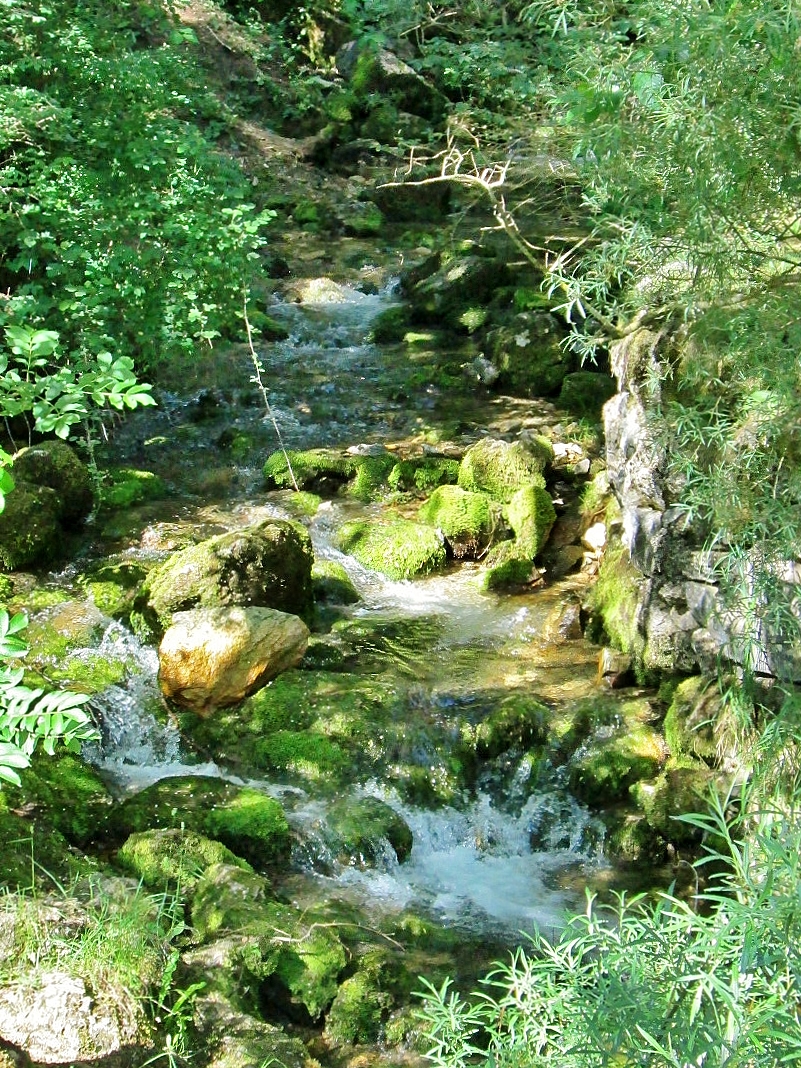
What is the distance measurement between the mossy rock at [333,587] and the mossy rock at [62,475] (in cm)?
186

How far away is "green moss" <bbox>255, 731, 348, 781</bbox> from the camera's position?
599 cm

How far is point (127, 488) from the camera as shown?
28.2ft

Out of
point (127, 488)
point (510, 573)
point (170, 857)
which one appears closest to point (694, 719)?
point (510, 573)

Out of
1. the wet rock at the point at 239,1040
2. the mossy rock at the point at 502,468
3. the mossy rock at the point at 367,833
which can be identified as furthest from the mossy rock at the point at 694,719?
the mossy rock at the point at 502,468

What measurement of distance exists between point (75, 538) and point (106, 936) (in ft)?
15.4

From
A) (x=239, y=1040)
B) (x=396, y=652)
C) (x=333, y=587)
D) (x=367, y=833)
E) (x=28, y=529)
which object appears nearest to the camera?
→ (x=239, y=1040)

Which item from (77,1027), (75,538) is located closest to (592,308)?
(77,1027)

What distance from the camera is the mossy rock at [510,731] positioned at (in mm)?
6102

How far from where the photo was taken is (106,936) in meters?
3.69

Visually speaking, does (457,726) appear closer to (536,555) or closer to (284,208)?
(536,555)

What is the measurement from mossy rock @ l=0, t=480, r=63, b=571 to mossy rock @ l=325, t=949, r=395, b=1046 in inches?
164

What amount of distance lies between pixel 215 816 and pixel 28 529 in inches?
118

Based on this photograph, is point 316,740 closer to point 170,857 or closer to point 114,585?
point 170,857

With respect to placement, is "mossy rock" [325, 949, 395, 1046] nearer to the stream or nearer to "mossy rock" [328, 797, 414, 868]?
the stream
